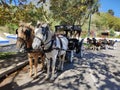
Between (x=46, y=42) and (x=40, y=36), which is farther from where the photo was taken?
(x=46, y=42)

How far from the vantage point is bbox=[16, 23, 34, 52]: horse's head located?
31.8 feet

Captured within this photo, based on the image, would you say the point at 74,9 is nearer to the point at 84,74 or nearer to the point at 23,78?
the point at 84,74

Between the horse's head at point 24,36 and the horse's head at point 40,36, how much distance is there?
35 centimetres

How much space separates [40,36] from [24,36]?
0.60 metres

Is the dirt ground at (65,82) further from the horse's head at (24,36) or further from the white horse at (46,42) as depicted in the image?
the horse's head at (24,36)

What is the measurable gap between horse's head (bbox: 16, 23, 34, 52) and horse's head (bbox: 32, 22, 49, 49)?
35 cm

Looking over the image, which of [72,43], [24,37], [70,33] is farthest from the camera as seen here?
[70,33]

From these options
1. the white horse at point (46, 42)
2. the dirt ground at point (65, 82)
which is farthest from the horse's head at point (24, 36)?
the dirt ground at point (65, 82)

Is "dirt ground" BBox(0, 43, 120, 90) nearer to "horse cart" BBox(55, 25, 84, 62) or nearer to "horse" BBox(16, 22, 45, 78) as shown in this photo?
"horse" BBox(16, 22, 45, 78)

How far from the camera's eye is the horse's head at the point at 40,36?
9812 millimetres

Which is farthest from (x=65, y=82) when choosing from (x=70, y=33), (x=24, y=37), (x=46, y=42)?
(x=70, y=33)

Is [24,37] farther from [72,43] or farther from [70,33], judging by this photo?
[70,33]

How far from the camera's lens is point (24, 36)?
9867 millimetres

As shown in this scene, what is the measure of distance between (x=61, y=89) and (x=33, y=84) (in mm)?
1141
